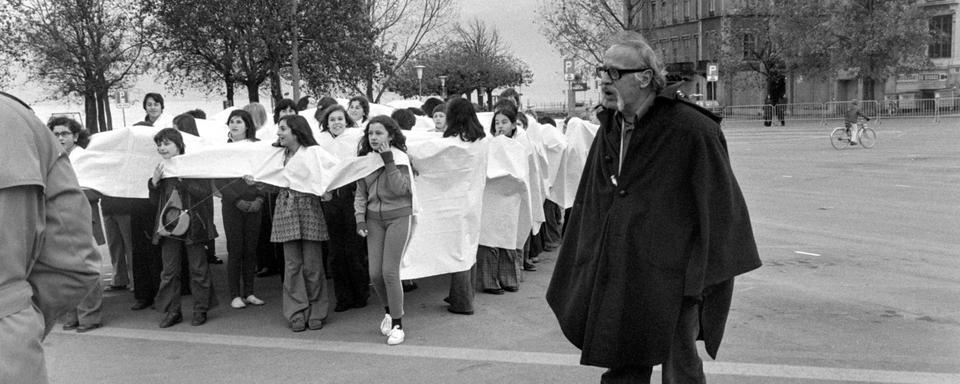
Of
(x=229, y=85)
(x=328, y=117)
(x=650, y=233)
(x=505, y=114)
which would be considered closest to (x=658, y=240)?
(x=650, y=233)

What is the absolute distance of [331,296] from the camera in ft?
26.4

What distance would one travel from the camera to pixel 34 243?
2445 millimetres

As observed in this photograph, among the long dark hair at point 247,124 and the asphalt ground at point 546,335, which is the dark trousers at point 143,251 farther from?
the long dark hair at point 247,124

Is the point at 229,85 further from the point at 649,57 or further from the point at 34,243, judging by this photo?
the point at 34,243

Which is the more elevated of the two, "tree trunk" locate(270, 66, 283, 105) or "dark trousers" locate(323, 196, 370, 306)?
"tree trunk" locate(270, 66, 283, 105)

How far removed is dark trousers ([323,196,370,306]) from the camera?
7422 millimetres

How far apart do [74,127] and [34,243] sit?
19.1 ft

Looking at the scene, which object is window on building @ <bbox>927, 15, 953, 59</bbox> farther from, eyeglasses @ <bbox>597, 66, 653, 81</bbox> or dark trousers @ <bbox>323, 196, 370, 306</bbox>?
eyeglasses @ <bbox>597, 66, 653, 81</bbox>

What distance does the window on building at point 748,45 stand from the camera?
5559cm

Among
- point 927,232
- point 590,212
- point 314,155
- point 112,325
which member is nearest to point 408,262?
point 314,155

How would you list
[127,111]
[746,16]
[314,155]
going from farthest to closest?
[746,16] < [127,111] < [314,155]

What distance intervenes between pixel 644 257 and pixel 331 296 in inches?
192

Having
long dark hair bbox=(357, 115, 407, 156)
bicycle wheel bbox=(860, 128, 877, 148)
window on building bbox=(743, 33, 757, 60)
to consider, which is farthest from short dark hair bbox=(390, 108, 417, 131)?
window on building bbox=(743, 33, 757, 60)

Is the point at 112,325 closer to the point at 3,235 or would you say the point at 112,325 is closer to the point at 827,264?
the point at 3,235
